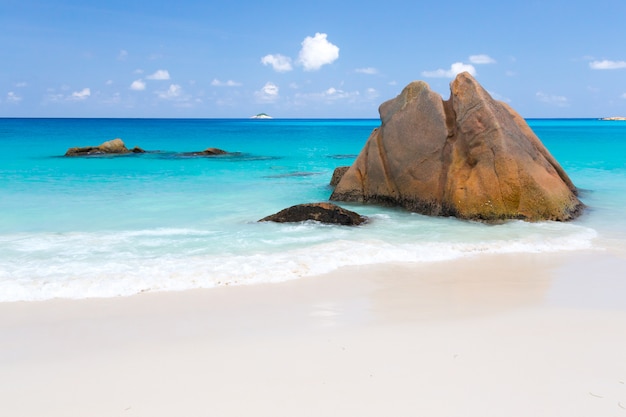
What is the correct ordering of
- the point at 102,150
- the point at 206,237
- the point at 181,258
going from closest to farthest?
the point at 181,258 → the point at 206,237 → the point at 102,150

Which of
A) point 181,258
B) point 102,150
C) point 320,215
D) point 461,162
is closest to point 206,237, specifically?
point 181,258

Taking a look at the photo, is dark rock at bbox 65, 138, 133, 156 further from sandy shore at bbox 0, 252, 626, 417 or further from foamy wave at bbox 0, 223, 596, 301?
sandy shore at bbox 0, 252, 626, 417

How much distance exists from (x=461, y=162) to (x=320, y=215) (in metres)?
3.28

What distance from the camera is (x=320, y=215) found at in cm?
1013

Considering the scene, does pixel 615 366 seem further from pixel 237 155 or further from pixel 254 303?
pixel 237 155

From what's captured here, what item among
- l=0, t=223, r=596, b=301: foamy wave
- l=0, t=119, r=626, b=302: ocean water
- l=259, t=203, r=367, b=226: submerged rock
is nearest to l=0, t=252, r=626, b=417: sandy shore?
l=0, t=223, r=596, b=301: foamy wave

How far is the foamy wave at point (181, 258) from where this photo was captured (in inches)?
257

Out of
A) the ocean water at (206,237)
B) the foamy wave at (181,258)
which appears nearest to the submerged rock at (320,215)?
the ocean water at (206,237)

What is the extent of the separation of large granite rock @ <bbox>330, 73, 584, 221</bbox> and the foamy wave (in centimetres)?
84

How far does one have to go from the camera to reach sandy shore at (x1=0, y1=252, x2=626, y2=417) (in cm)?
373

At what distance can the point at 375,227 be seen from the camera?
9.99 metres

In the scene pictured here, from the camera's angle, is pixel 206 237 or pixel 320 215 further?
pixel 320 215

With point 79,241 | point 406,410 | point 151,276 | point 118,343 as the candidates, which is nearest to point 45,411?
point 118,343

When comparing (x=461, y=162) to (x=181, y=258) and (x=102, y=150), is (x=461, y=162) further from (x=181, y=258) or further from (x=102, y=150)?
(x=102, y=150)
